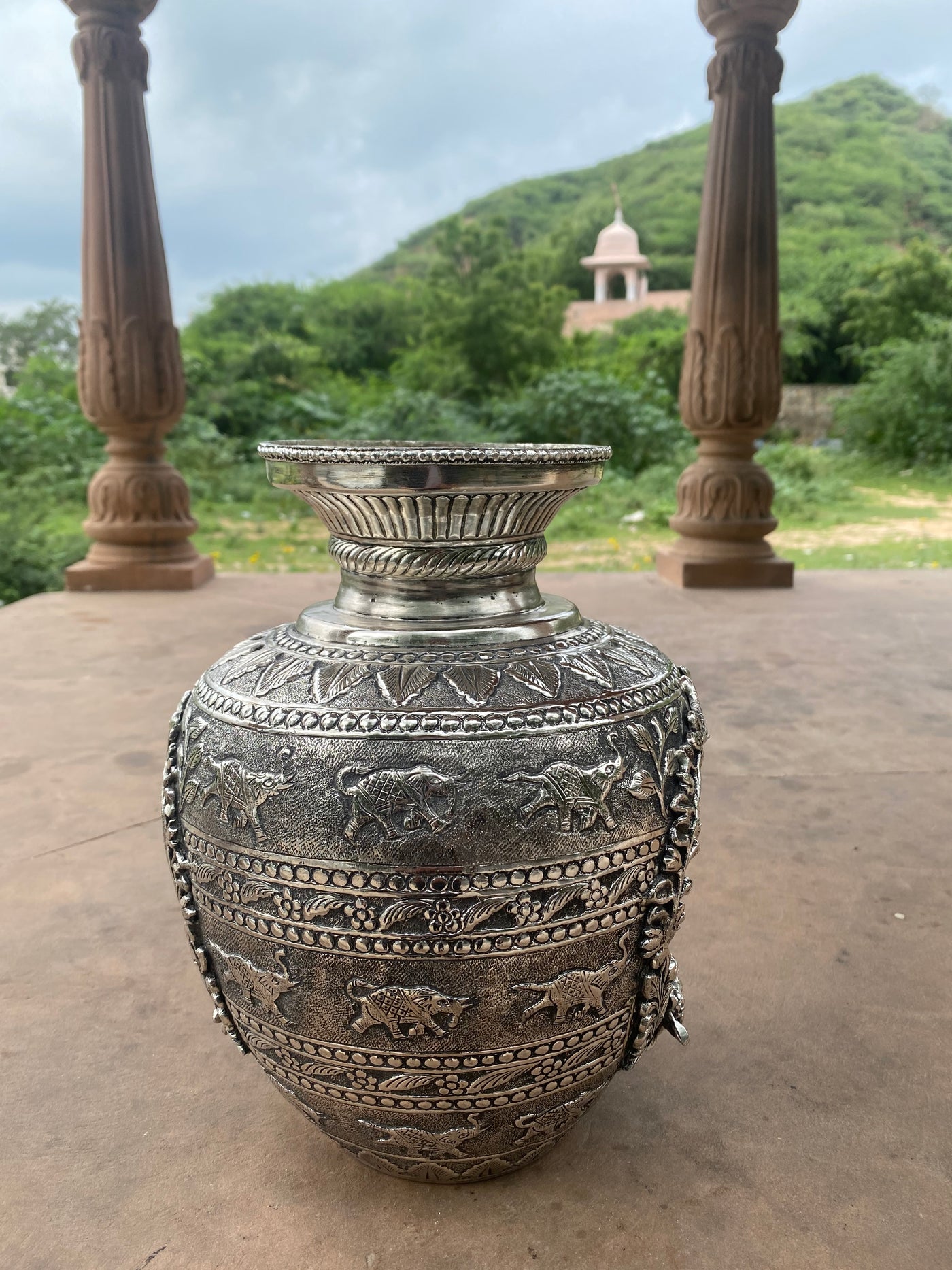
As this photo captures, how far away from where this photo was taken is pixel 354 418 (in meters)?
10.8

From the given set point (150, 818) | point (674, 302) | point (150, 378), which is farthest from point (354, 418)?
point (674, 302)

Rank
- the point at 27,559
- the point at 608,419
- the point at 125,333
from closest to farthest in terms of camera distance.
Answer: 1. the point at 125,333
2. the point at 27,559
3. the point at 608,419

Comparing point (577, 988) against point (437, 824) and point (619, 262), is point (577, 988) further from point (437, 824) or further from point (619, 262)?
point (619, 262)

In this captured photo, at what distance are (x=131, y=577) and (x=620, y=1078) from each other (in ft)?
12.5

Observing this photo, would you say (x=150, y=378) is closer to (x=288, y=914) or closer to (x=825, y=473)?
(x=288, y=914)

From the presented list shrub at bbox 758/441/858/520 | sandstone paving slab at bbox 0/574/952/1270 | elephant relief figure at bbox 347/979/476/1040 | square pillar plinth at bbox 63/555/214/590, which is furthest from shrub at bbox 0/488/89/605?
shrub at bbox 758/441/858/520

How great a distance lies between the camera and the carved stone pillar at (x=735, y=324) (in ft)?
14.1

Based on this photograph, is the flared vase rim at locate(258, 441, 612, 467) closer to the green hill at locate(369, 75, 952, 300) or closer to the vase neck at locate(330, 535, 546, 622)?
the vase neck at locate(330, 535, 546, 622)

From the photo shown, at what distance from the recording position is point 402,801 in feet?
3.19

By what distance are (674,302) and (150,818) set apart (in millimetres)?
22501

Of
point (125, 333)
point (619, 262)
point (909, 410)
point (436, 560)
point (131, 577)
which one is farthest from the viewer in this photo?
point (619, 262)

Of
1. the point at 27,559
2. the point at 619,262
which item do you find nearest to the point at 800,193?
A: the point at 619,262

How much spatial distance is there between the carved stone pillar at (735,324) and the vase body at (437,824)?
3650 millimetres

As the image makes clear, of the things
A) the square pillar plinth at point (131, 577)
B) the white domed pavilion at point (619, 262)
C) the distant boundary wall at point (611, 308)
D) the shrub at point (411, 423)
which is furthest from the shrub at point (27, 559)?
the white domed pavilion at point (619, 262)
